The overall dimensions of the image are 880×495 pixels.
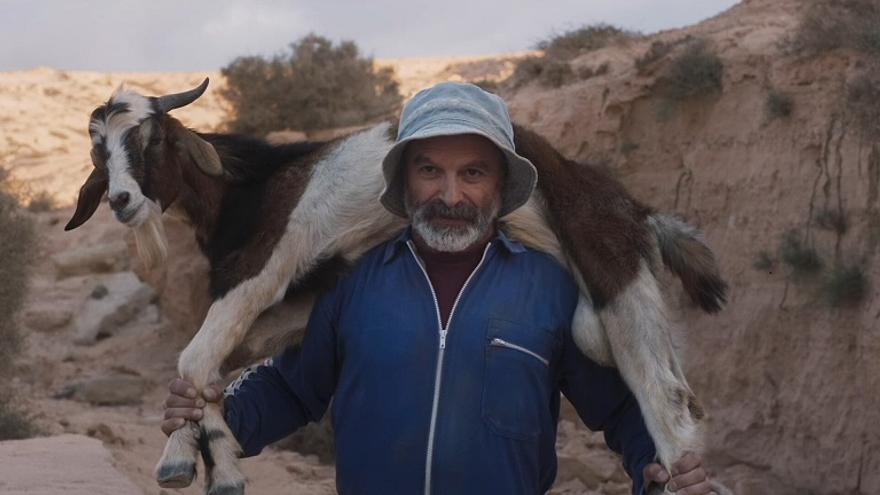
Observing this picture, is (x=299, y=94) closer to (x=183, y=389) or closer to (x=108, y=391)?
(x=108, y=391)

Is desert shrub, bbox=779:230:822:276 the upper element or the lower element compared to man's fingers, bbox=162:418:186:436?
lower

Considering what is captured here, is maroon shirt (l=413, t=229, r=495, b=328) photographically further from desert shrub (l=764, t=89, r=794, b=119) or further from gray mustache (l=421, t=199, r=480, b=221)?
desert shrub (l=764, t=89, r=794, b=119)

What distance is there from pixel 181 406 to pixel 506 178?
1.22 metres

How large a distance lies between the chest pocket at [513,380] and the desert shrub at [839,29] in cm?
735

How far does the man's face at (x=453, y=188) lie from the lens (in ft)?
12.0

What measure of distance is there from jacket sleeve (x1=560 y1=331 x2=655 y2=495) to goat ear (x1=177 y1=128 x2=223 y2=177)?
5.78 feet

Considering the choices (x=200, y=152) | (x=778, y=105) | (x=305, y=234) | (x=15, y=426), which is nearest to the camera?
(x=305, y=234)

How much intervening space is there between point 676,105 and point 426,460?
8.77 metres

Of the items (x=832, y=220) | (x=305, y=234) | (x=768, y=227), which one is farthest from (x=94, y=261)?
(x=305, y=234)

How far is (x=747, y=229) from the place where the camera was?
1066cm

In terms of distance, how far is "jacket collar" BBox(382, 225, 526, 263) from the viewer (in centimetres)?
372

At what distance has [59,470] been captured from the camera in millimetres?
7621

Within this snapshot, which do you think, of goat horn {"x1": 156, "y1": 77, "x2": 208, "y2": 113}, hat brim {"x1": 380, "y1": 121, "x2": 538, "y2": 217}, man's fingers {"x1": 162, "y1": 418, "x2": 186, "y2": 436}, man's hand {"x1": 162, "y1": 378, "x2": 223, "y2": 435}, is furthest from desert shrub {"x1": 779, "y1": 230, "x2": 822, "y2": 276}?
man's fingers {"x1": 162, "y1": 418, "x2": 186, "y2": 436}

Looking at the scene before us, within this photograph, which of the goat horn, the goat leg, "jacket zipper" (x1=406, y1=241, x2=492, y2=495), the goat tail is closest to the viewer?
"jacket zipper" (x1=406, y1=241, x2=492, y2=495)
